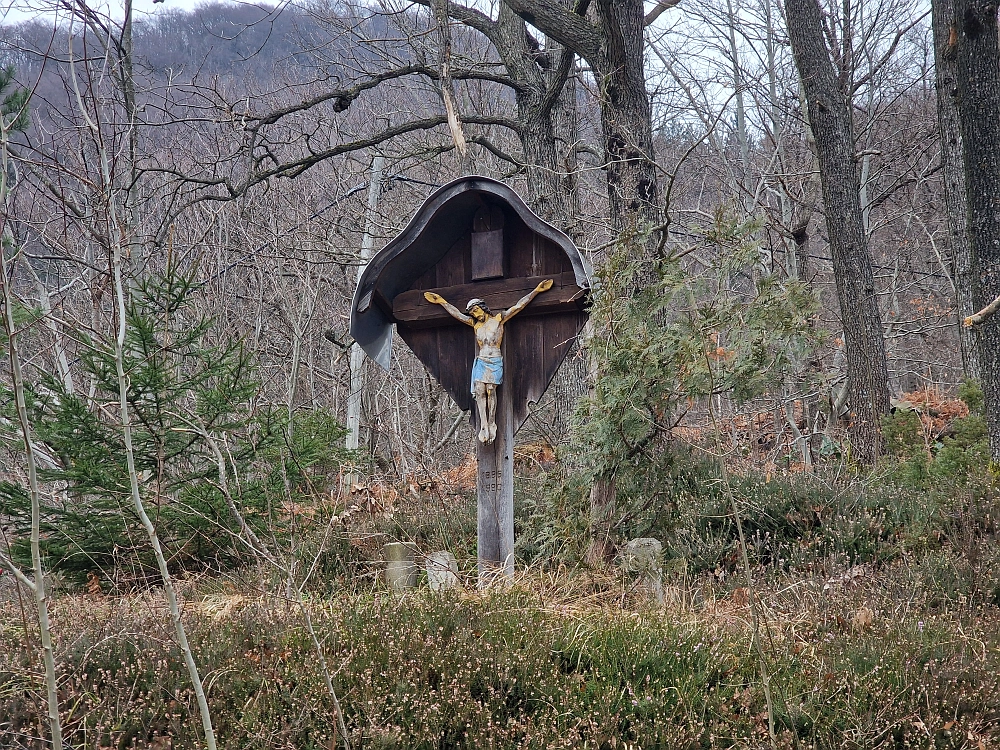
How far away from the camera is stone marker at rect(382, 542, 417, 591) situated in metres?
6.06

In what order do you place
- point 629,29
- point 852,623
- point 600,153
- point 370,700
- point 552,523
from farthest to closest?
point 600,153 → point 629,29 → point 552,523 → point 852,623 → point 370,700

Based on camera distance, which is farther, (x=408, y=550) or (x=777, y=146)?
(x=777, y=146)

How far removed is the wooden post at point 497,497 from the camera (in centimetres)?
568

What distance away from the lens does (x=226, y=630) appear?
4559 mm

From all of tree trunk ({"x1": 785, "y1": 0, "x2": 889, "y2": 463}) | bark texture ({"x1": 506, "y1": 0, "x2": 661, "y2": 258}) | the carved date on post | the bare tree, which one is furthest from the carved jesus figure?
tree trunk ({"x1": 785, "y1": 0, "x2": 889, "y2": 463})

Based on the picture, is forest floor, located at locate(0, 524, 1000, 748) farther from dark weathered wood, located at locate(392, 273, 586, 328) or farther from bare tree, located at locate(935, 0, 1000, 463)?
bare tree, located at locate(935, 0, 1000, 463)

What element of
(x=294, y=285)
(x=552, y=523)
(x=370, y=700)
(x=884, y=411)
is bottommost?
(x=370, y=700)

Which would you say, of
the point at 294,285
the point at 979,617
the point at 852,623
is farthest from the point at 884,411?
the point at 294,285

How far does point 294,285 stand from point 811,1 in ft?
31.5

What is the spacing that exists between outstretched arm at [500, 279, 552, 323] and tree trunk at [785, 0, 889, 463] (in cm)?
549

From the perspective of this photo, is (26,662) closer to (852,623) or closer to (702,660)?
(702,660)

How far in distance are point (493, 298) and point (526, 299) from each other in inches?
11.1

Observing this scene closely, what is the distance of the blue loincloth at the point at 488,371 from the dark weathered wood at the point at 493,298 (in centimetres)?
38

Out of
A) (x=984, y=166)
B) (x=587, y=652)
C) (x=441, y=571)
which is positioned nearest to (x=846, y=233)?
(x=984, y=166)
